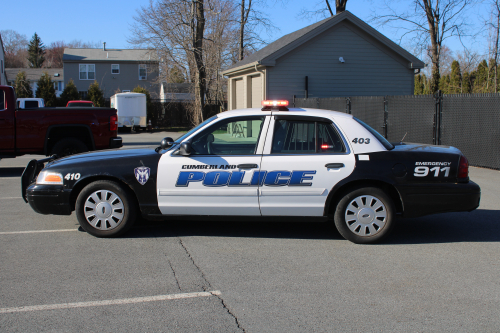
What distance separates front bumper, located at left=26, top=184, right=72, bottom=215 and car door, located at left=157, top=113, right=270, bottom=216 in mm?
1179

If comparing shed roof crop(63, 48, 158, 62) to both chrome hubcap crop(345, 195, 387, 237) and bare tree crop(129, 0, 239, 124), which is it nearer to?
bare tree crop(129, 0, 239, 124)

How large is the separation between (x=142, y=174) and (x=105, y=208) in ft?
2.04

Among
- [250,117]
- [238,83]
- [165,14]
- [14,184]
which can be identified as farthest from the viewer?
[165,14]

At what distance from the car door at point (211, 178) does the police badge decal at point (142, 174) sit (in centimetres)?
16

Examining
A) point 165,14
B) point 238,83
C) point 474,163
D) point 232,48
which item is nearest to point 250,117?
point 474,163

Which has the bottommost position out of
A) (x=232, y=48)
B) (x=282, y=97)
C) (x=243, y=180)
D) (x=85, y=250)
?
(x=85, y=250)

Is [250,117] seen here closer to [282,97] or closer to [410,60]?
[282,97]

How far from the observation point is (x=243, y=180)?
538cm

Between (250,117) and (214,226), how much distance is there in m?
1.67

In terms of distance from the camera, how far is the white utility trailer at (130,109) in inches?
1191

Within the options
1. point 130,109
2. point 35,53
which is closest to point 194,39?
point 130,109

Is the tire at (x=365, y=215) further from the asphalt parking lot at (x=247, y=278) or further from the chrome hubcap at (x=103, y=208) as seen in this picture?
the chrome hubcap at (x=103, y=208)

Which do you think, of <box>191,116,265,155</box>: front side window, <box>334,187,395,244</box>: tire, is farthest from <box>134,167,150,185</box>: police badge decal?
<box>334,187,395,244</box>: tire

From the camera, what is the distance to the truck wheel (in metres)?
11.2
